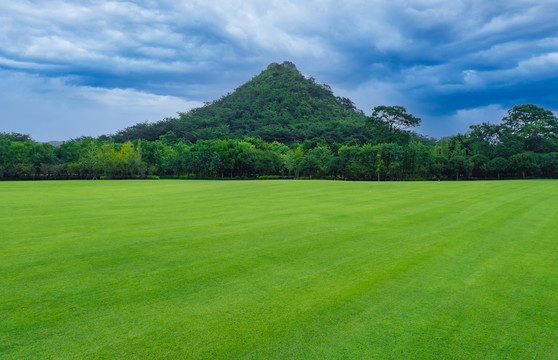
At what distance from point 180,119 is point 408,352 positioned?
153m

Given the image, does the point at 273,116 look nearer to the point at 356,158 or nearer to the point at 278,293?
the point at 356,158

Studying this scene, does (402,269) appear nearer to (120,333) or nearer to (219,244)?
(219,244)

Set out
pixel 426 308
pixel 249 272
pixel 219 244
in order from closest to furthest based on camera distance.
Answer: pixel 426 308 → pixel 249 272 → pixel 219 244

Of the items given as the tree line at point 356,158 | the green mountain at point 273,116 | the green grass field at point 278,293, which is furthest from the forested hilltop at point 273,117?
the green grass field at point 278,293

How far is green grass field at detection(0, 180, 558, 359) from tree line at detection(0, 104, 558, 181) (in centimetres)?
5652

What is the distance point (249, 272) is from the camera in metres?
6.64

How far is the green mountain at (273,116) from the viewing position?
11794 centimetres

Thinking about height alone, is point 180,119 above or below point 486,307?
above

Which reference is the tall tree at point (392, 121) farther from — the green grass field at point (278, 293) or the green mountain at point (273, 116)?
the green grass field at point (278, 293)

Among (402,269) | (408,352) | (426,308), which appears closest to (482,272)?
(402,269)

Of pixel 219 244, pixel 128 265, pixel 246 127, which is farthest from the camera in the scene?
pixel 246 127

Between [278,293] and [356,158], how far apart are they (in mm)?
64080

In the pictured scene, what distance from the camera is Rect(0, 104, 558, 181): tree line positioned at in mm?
65938

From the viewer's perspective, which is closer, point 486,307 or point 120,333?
point 120,333
